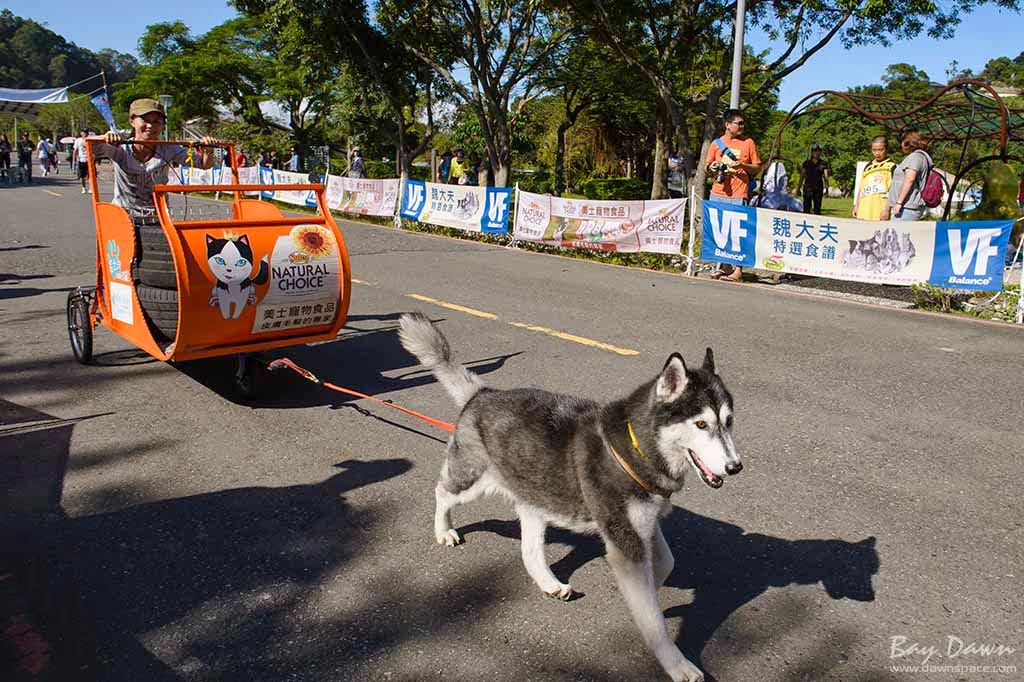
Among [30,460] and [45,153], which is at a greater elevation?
[45,153]

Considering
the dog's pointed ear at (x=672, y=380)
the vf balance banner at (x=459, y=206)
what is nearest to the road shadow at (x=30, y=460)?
the dog's pointed ear at (x=672, y=380)

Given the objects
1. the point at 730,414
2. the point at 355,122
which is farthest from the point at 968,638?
the point at 355,122

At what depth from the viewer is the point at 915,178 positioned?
1144 centimetres

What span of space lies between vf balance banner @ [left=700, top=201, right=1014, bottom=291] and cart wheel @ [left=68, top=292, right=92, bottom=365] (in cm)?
984

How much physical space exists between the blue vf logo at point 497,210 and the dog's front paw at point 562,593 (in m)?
14.8

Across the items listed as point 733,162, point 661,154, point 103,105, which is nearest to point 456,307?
point 103,105

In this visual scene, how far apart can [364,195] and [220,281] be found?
60.3 feet

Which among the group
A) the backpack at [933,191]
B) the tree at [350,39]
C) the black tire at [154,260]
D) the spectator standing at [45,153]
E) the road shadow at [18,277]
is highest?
the tree at [350,39]

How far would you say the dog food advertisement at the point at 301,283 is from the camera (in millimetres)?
5848

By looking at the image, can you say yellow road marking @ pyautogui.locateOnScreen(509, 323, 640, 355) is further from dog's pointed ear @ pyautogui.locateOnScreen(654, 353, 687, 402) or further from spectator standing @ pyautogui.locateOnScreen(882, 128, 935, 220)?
spectator standing @ pyautogui.locateOnScreen(882, 128, 935, 220)

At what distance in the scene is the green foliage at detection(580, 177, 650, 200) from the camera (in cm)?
3469

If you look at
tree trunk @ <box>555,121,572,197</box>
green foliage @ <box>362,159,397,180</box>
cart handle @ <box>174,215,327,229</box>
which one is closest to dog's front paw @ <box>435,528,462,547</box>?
cart handle @ <box>174,215,327,229</box>

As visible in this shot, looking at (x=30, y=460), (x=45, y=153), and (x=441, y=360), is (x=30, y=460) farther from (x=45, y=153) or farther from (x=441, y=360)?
(x=45, y=153)

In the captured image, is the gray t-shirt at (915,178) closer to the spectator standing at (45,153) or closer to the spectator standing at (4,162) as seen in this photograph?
the spectator standing at (4,162)
